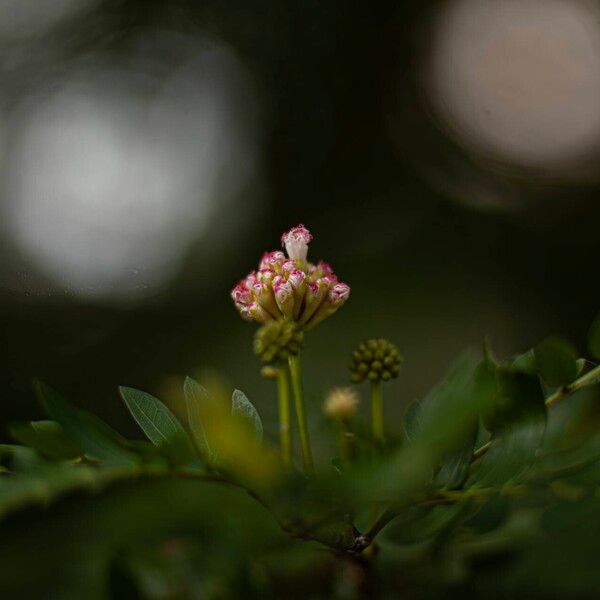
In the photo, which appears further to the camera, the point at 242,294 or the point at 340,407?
the point at 242,294

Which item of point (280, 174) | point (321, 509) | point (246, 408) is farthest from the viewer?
point (280, 174)

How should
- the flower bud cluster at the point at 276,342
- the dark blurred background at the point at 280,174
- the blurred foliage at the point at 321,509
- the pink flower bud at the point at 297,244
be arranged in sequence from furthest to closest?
1. the dark blurred background at the point at 280,174
2. the pink flower bud at the point at 297,244
3. the flower bud cluster at the point at 276,342
4. the blurred foliage at the point at 321,509

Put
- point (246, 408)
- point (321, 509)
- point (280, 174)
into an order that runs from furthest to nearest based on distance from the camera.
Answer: point (280, 174) → point (246, 408) → point (321, 509)

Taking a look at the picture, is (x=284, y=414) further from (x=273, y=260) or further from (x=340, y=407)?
(x=273, y=260)

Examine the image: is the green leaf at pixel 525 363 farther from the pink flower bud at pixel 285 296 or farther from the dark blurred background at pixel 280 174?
the dark blurred background at pixel 280 174

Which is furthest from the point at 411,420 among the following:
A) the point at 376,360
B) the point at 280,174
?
the point at 280,174

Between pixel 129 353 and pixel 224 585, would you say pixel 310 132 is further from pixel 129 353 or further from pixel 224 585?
pixel 224 585

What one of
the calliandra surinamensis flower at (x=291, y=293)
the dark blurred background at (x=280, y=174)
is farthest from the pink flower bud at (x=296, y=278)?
the dark blurred background at (x=280, y=174)
